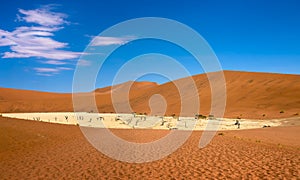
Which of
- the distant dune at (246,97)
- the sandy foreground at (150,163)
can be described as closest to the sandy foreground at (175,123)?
the distant dune at (246,97)

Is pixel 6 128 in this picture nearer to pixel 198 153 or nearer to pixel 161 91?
pixel 198 153

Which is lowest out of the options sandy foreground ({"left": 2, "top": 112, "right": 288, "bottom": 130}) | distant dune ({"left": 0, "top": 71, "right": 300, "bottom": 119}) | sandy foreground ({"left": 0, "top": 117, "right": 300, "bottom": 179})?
sandy foreground ({"left": 0, "top": 117, "right": 300, "bottom": 179})

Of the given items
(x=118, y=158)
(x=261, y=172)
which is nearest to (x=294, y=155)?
(x=261, y=172)

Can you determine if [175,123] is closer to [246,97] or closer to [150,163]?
[150,163]

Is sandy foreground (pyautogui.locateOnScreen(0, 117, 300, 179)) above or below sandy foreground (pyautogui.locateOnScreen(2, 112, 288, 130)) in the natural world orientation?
below

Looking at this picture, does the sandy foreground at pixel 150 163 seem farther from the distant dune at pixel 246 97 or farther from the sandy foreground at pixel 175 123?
the distant dune at pixel 246 97

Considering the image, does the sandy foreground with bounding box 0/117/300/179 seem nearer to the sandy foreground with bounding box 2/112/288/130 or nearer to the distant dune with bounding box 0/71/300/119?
the sandy foreground with bounding box 2/112/288/130

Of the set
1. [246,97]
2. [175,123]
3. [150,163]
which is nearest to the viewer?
[150,163]

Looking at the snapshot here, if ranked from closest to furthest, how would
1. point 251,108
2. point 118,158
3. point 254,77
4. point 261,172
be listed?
point 261,172 < point 118,158 < point 251,108 < point 254,77

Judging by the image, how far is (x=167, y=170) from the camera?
12.1 m

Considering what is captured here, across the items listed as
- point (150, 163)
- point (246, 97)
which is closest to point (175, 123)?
point (150, 163)

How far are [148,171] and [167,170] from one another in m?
0.83

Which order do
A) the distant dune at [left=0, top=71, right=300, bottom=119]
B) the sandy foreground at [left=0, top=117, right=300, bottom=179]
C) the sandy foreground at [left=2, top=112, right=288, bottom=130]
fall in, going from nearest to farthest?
the sandy foreground at [left=0, top=117, right=300, bottom=179] → the sandy foreground at [left=2, top=112, right=288, bottom=130] → the distant dune at [left=0, top=71, right=300, bottom=119]

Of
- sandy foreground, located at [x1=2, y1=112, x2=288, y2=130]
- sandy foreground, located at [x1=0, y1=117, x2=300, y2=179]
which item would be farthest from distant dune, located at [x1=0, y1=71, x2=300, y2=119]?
sandy foreground, located at [x1=0, y1=117, x2=300, y2=179]
